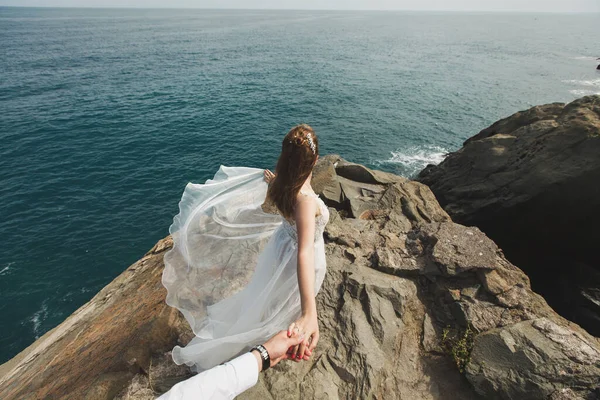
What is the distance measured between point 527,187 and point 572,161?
5.73 ft

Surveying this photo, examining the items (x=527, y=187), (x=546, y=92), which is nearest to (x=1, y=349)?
(x=527, y=187)

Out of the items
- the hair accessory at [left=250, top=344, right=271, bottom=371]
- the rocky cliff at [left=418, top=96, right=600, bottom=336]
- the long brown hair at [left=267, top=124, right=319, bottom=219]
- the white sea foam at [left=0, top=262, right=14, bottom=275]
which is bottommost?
the white sea foam at [left=0, top=262, right=14, bottom=275]

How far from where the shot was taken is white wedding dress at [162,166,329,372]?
411 centimetres

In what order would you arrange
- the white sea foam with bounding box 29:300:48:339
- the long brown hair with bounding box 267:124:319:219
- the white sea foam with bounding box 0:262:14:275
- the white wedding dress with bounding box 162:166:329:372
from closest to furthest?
the long brown hair with bounding box 267:124:319:219
the white wedding dress with bounding box 162:166:329:372
the white sea foam with bounding box 29:300:48:339
the white sea foam with bounding box 0:262:14:275

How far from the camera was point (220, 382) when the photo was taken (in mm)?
2730

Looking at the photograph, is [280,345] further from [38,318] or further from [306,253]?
[38,318]

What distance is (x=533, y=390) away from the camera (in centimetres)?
466

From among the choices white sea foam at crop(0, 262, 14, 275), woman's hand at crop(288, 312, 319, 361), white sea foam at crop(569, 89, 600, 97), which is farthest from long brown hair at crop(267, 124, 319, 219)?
white sea foam at crop(569, 89, 600, 97)

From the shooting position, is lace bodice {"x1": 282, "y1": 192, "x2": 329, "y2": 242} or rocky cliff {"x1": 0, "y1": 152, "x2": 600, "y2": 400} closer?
lace bodice {"x1": 282, "y1": 192, "x2": 329, "y2": 242}

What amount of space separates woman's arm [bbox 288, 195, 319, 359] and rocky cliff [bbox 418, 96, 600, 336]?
11672mm

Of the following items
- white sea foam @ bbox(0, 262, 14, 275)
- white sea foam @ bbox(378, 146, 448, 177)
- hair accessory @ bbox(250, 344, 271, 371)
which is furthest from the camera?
white sea foam @ bbox(378, 146, 448, 177)

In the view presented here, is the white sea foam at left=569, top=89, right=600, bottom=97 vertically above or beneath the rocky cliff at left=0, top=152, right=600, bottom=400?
beneath

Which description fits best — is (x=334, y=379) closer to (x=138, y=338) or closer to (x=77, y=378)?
(x=138, y=338)

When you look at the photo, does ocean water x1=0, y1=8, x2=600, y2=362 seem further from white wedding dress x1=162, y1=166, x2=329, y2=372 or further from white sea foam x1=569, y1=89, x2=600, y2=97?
white wedding dress x1=162, y1=166, x2=329, y2=372
